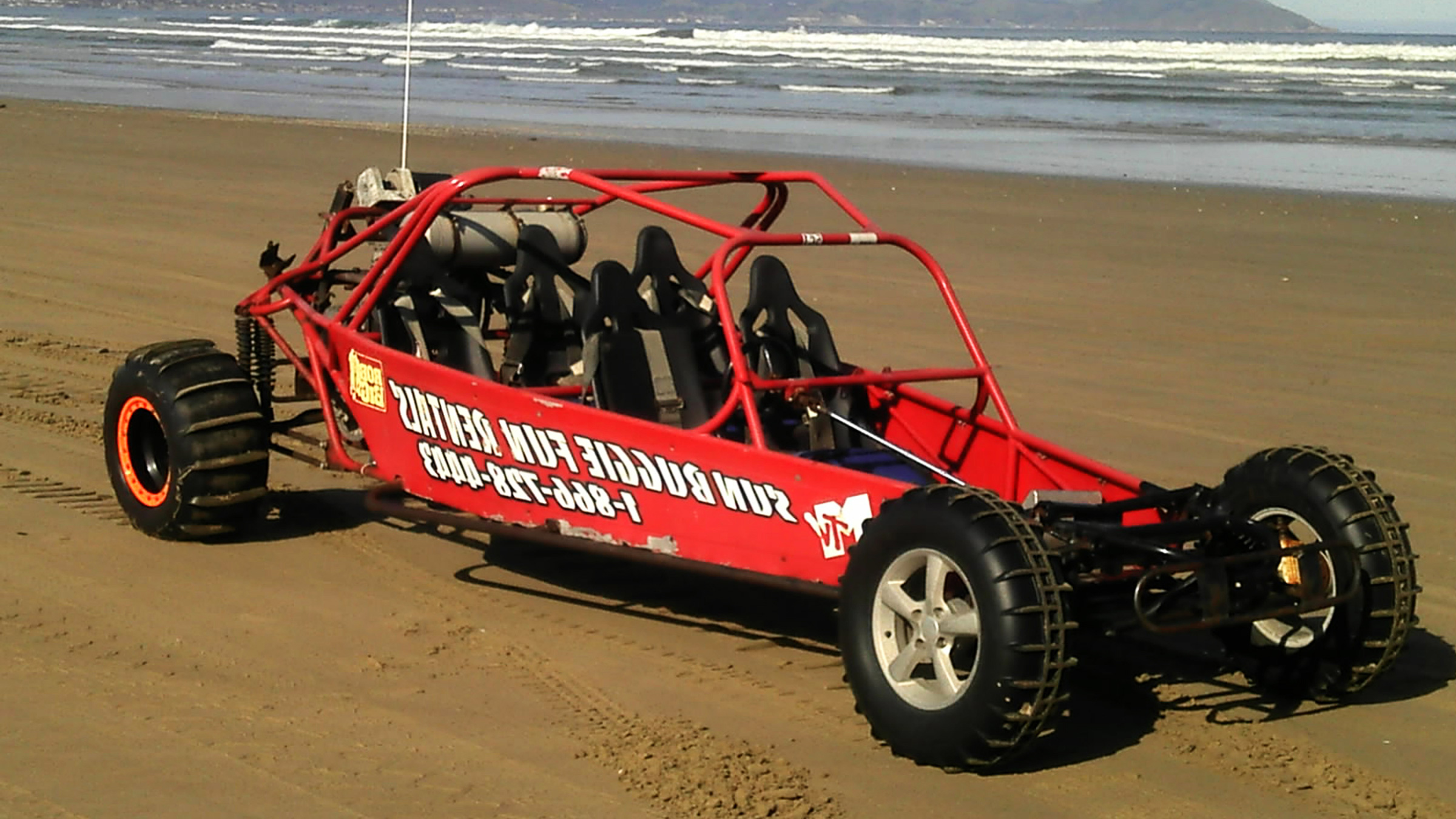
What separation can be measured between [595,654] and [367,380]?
182 centimetres

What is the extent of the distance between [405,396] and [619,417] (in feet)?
4.08

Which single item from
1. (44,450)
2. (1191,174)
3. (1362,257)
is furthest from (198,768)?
(1191,174)

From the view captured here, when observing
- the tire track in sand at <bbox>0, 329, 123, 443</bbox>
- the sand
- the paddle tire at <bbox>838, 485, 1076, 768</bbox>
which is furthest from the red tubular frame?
the tire track in sand at <bbox>0, 329, 123, 443</bbox>

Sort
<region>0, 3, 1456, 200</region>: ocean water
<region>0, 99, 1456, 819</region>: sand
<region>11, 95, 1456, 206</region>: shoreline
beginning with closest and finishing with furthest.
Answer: <region>0, 99, 1456, 819</region>: sand, <region>11, 95, 1456, 206</region>: shoreline, <region>0, 3, 1456, 200</region>: ocean water

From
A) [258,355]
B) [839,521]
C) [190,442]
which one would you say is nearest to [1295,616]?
[839,521]

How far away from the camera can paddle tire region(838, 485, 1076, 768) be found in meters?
4.77

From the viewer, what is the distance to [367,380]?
7238mm

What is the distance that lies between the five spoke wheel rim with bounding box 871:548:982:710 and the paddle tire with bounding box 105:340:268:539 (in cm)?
329

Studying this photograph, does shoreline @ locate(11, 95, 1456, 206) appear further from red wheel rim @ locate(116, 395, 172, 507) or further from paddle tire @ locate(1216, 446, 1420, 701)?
paddle tire @ locate(1216, 446, 1420, 701)

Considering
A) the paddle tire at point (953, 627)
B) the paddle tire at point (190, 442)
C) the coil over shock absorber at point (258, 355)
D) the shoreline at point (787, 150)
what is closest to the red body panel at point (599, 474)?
the paddle tire at point (953, 627)

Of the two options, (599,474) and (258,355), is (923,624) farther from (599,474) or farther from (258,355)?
(258,355)

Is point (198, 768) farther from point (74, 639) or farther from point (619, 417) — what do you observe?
point (619, 417)

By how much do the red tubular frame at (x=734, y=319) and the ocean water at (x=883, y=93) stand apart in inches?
633

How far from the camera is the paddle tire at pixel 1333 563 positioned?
5.46 m
